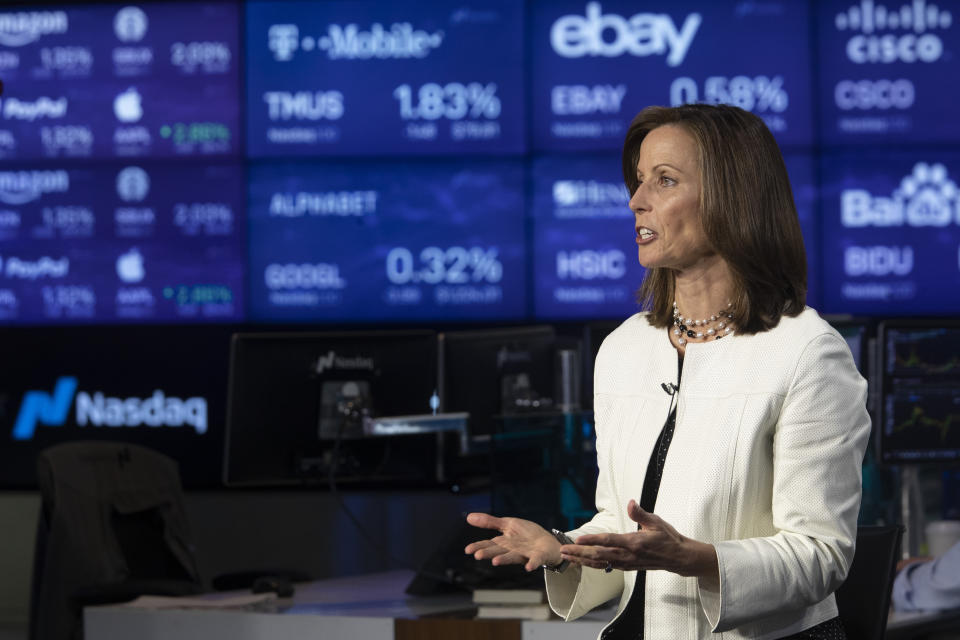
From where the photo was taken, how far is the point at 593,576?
4.91 feet

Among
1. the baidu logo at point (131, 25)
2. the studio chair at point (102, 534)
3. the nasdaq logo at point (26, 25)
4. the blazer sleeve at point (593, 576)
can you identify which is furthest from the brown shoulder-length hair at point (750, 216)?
the nasdaq logo at point (26, 25)

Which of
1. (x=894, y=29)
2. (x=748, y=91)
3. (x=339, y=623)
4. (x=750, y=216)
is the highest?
(x=894, y=29)

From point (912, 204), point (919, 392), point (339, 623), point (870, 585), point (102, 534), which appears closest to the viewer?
point (870, 585)

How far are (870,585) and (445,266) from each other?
2673 mm

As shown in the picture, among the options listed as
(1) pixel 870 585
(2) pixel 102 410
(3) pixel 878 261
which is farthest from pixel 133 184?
(1) pixel 870 585

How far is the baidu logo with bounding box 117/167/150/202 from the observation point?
4.57 metres

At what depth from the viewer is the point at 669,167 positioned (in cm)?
142

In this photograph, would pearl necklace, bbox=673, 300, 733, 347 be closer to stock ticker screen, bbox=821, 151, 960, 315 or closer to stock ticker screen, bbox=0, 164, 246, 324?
stock ticker screen, bbox=821, 151, 960, 315

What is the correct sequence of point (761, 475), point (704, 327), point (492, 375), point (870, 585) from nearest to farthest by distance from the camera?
point (761, 475)
point (704, 327)
point (870, 585)
point (492, 375)

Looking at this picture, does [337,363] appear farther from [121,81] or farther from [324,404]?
[121,81]

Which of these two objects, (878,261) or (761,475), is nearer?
(761,475)

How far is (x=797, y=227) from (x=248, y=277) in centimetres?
335

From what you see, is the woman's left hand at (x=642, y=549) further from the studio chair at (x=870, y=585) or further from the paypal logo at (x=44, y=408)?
the paypal logo at (x=44, y=408)

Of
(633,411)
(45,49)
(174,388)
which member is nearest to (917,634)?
(633,411)
